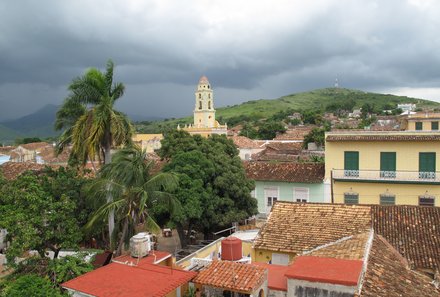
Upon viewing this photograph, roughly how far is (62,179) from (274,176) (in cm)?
1353

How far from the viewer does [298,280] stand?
8.36 m

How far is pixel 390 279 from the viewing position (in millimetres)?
9578

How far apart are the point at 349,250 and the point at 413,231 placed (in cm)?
433

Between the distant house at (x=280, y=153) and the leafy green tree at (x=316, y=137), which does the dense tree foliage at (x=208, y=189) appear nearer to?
the distant house at (x=280, y=153)

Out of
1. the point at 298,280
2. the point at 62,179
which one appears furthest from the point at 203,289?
the point at 62,179

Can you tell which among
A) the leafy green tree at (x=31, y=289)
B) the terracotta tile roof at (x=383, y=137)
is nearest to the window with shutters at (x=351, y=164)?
the terracotta tile roof at (x=383, y=137)

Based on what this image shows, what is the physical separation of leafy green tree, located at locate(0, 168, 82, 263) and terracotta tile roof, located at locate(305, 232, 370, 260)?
7762 mm

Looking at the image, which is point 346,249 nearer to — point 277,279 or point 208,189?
point 277,279

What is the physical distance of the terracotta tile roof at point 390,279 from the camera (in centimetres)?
877

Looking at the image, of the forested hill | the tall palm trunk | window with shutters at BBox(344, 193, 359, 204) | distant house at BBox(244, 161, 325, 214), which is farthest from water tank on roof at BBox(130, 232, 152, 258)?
the forested hill

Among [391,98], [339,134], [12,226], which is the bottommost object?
[12,226]

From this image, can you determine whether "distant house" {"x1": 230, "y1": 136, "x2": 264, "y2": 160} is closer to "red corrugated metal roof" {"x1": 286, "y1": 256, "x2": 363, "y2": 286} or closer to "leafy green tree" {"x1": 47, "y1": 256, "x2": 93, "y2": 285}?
"leafy green tree" {"x1": 47, "y1": 256, "x2": 93, "y2": 285}

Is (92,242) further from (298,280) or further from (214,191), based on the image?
(298,280)

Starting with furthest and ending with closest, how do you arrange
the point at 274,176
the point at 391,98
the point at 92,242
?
the point at 391,98
the point at 274,176
the point at 92,242
